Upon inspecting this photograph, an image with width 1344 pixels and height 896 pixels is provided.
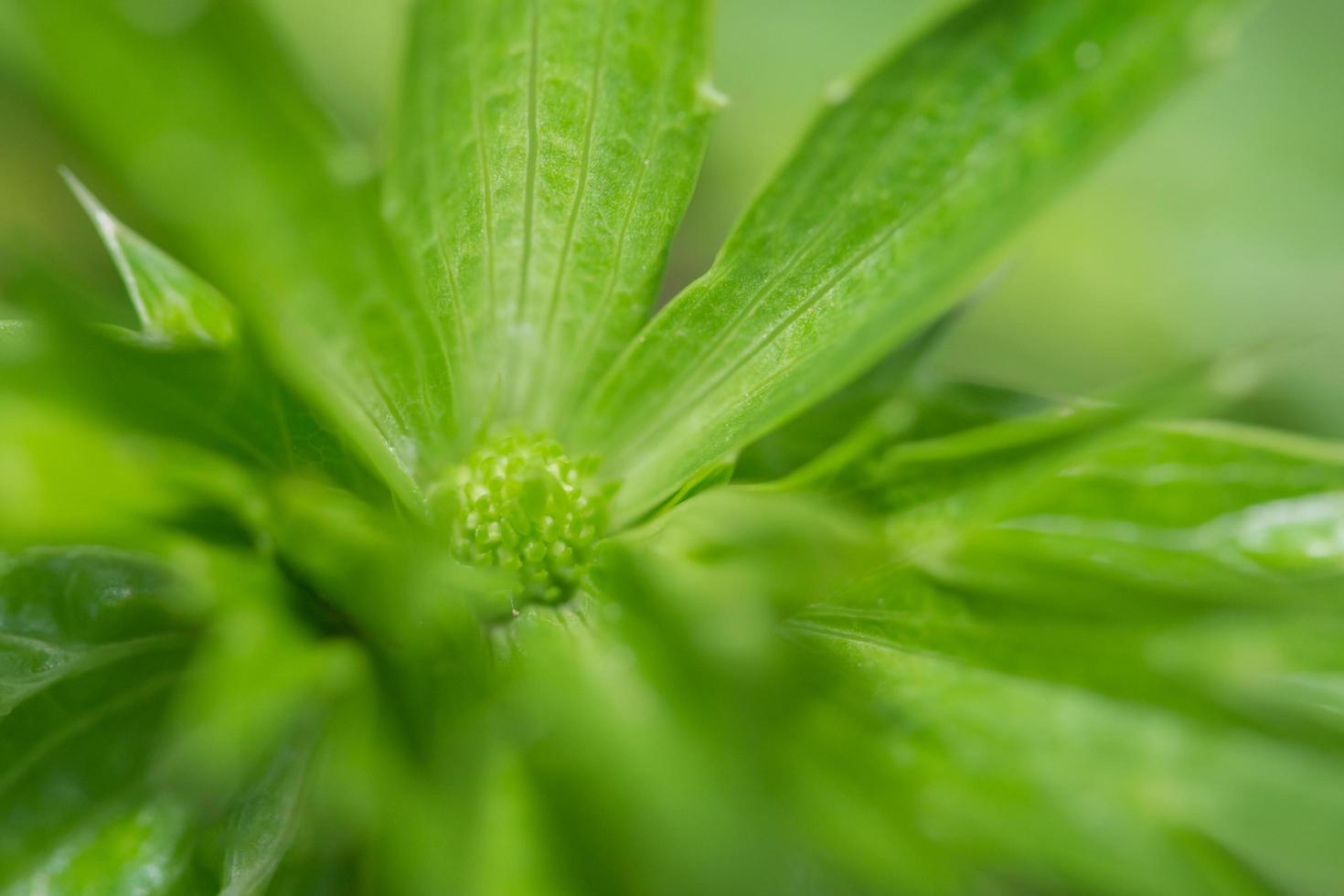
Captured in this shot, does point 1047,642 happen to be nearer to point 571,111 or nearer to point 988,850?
point 988,850

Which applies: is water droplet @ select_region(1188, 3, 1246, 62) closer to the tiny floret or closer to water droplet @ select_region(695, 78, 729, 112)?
water droplet @ select_region(695, 78, 729, 112)

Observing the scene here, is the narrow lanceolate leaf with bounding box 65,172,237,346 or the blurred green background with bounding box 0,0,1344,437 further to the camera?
the blurred green background with bounding box 0,0,1344,437

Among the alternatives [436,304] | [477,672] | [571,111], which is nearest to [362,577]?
[477,672]

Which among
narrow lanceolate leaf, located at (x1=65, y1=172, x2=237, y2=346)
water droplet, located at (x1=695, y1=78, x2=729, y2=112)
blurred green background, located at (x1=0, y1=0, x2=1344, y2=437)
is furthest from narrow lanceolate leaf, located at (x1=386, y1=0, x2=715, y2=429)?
blurred green background, located at (x1=0, y1=0, x2=1344, y2=437)

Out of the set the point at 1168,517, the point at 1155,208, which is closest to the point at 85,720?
the point at 1168,517

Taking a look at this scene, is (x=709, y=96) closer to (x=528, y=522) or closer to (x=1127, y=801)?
Answer: (x=528, y=522)

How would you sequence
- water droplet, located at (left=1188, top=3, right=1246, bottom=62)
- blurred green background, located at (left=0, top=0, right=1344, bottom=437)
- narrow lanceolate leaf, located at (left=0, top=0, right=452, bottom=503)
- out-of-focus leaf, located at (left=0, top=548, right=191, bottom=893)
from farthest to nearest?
blurred green background, located at (left=0, top=0, right=1344, bottom=437) → out-of-focus leaf, located at (left=0, top=548, right=191, bottom=893) → water droplet, located at (left=1188, top=3, right=1246, bottom=62) → narrow lanceolate leaf, located at (left=0, top=0, right=452, bottom=503)

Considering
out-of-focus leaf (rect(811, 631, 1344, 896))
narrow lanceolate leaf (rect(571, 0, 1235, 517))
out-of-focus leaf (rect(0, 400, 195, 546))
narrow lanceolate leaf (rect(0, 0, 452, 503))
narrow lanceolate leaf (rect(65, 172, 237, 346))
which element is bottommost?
out-of-focus leaf (rect(811, 631, 1344, 896))

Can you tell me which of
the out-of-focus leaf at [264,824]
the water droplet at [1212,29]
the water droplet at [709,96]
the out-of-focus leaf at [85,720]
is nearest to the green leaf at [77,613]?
the out-of-focus leaf at [85,720]

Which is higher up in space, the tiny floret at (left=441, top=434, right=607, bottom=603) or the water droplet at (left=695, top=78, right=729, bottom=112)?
the water droplet at (left=695, top=78, right=729, bottom=112)
